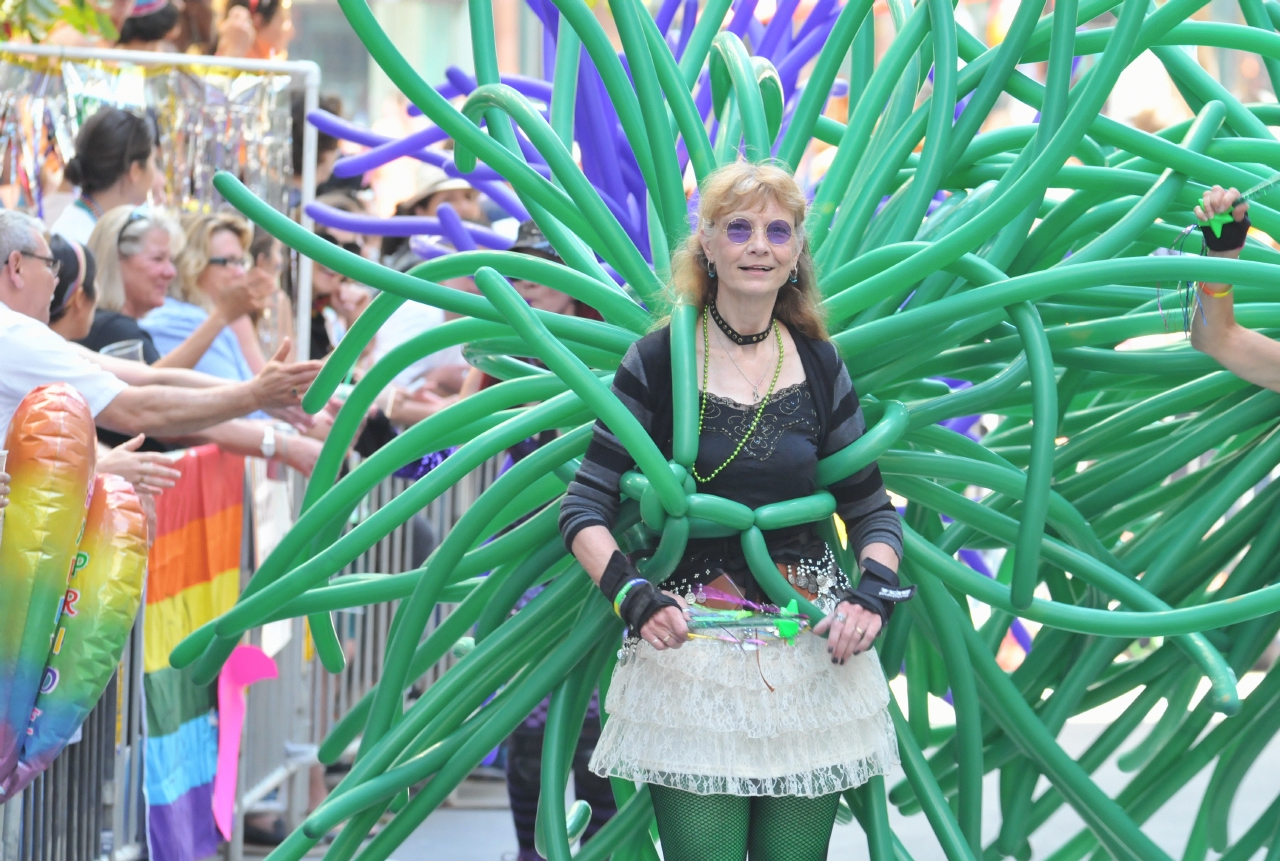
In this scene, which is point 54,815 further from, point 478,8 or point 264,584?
point 478,8

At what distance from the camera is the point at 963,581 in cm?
250

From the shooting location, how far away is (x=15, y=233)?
3.04 metres

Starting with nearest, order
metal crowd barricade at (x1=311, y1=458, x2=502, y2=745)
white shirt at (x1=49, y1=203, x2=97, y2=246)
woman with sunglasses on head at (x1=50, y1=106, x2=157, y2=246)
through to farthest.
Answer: woman with sunglasses on head at (x1=50, y1=106, x2=157, y2=246) < white shirt at (x1=49, y1=203, x2=97, y2=246) < metal crowd barricade at (x1=311, y1=458, x2=502, y2=745)

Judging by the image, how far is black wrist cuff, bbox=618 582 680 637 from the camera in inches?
81.8

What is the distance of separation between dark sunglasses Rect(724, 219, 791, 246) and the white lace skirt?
1.83ft

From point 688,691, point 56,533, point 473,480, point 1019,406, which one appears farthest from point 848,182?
point 473,480

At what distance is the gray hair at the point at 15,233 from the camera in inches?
119

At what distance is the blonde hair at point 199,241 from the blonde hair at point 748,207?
2336 millimetres

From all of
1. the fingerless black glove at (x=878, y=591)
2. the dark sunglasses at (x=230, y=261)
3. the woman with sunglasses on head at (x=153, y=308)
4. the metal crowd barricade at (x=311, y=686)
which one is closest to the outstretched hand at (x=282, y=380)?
the woman with sunglasses on head at (x=153, y=308)

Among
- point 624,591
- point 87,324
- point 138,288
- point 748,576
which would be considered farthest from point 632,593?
point 138,288

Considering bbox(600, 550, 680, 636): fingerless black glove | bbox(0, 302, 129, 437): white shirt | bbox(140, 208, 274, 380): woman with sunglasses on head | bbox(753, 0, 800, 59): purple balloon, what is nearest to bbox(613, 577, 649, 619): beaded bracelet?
bbox(600, 550, 680, 636): fingerless black glove

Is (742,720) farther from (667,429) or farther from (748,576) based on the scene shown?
(667,429)

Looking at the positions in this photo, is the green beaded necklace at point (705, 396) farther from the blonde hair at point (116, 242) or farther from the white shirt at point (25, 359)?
the blonde hair at point (116, 242)

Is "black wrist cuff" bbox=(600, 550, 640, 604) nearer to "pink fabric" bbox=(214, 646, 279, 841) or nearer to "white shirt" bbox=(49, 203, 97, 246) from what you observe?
"pink fabric" bbox=(214, 646, 279, 841)
